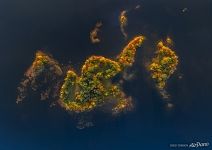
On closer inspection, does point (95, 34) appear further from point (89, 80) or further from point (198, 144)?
point (198, 144)

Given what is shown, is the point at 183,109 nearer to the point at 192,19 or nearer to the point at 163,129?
the point at 163,129

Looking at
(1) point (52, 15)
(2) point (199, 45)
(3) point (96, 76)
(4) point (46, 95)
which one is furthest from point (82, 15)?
(2) point (199, 45)

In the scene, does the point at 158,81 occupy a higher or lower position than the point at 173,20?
lower

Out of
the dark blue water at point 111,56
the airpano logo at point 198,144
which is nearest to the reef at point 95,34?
the dark blue water at point 111,56

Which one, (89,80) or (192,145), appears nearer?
(89,80)

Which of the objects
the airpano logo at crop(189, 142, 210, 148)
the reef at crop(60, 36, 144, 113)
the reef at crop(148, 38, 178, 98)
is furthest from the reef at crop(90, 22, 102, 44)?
the airpano logo at crop(189, 142, 210, 148)

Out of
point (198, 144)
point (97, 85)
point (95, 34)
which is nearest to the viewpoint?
point (97, 85)

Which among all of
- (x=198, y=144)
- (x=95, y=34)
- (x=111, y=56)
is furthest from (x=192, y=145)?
(x=95, y=34)
